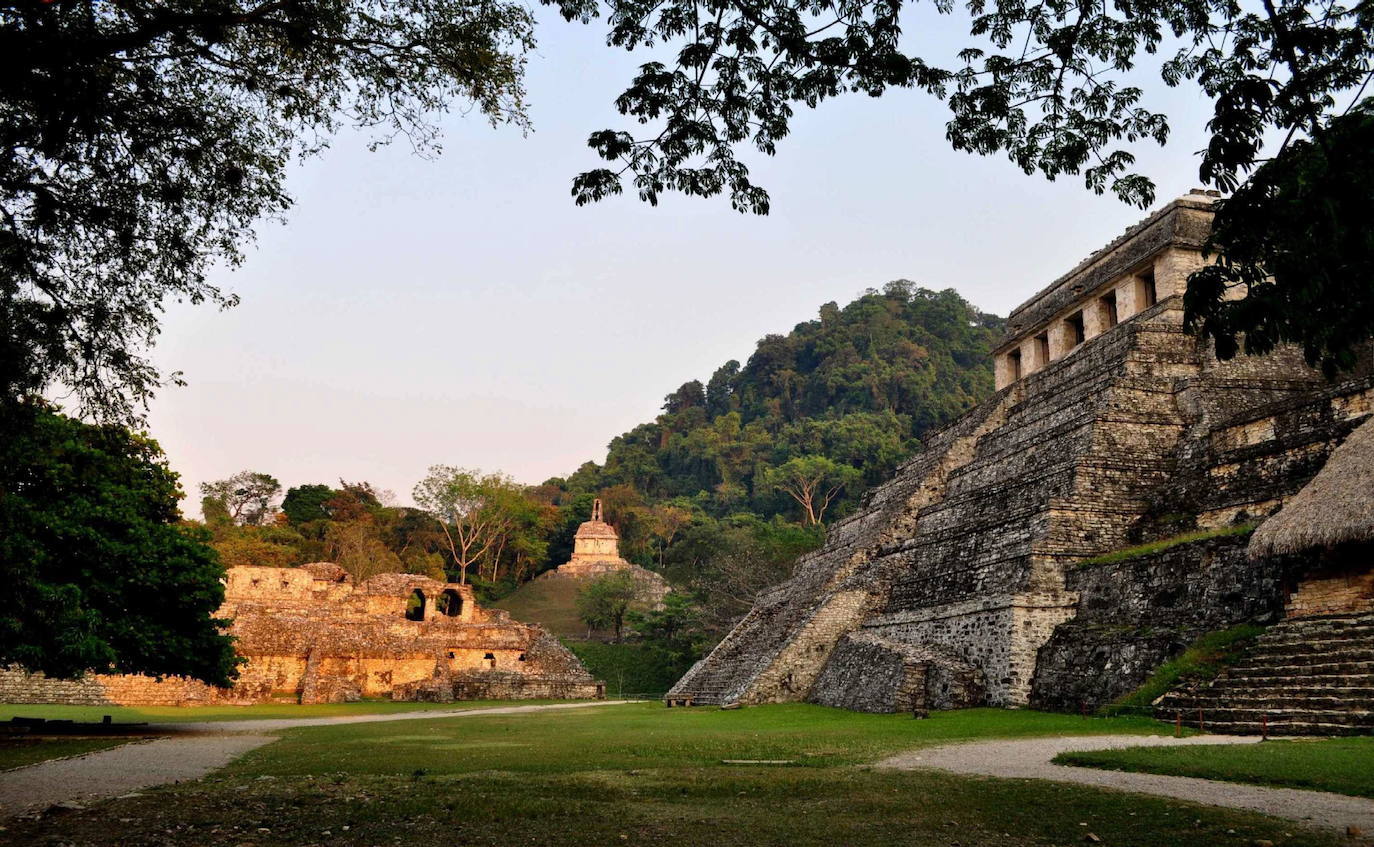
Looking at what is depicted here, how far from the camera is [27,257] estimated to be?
6758 mm

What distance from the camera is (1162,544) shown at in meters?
14.2

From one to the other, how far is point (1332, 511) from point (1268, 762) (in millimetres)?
4785

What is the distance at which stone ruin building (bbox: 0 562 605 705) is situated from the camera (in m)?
24.7

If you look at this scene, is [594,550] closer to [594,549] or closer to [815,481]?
[594,549]

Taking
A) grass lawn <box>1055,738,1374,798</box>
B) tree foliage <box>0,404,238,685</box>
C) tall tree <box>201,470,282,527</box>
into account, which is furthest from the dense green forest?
grass lawn <box>1055,738,1374,798</box>

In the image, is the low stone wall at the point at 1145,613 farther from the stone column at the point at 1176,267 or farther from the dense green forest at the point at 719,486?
the dense green forest at the point at 719,486

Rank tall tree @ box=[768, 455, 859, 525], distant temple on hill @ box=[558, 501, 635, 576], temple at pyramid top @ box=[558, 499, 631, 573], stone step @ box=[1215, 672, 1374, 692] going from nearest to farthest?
stone step @ box=[1215, 672, 1374, 692], distant temple on hill @ box=[558, 501, 635, 576], temple at pyramid top @ box=[558, 499, 631, 573], tall tree @ box=[768, 455, 859, 525]

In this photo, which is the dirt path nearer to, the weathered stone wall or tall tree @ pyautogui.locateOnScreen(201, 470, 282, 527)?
the weathered stone wall

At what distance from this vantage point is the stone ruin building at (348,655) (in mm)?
24734

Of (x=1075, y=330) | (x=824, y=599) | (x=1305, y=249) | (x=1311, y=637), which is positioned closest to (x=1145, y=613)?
(x=1311, y=637)

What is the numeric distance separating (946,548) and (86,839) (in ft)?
52.3

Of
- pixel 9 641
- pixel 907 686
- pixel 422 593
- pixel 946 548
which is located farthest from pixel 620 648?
pixel 9 641

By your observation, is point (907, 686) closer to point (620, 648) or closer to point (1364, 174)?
point (1364, 174)

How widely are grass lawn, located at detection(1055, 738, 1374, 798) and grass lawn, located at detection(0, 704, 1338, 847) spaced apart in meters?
1.25
